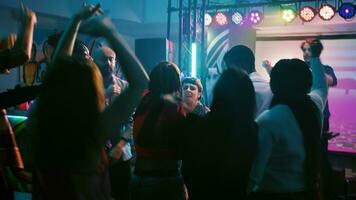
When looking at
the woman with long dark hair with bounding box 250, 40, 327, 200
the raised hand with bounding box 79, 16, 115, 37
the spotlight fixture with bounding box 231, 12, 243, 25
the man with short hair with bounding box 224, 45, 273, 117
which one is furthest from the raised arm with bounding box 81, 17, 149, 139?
the spotlight fixture with bounding box 231, 12, 243, 25

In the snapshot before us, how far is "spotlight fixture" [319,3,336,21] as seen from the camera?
23.5 feet

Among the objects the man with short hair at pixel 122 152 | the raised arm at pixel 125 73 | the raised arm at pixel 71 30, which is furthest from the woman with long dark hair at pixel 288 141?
the man with short hair at pixel 122 152

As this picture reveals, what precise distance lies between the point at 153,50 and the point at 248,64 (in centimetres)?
410

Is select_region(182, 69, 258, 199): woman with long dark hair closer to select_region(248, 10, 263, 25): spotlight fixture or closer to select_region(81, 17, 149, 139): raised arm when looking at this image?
select_region(81, 17, 149, 139): raised arm

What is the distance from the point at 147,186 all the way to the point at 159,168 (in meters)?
0.13

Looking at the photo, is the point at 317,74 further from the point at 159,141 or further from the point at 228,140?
the point at 159,141

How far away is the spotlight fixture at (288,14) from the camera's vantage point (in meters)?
7.66

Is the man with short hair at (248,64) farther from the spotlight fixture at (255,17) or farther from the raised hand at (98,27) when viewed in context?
the spotlight fixture at (255,17)

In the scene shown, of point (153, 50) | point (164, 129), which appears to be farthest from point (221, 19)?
point (164, 129)

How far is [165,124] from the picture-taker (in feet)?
7.52

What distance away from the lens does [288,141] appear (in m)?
2.01

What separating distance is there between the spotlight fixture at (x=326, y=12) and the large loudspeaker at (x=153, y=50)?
9.04ft

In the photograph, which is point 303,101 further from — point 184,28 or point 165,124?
point 184,28

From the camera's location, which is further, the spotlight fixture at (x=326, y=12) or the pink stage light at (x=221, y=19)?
the pink stage light at (x=221, y=19)
